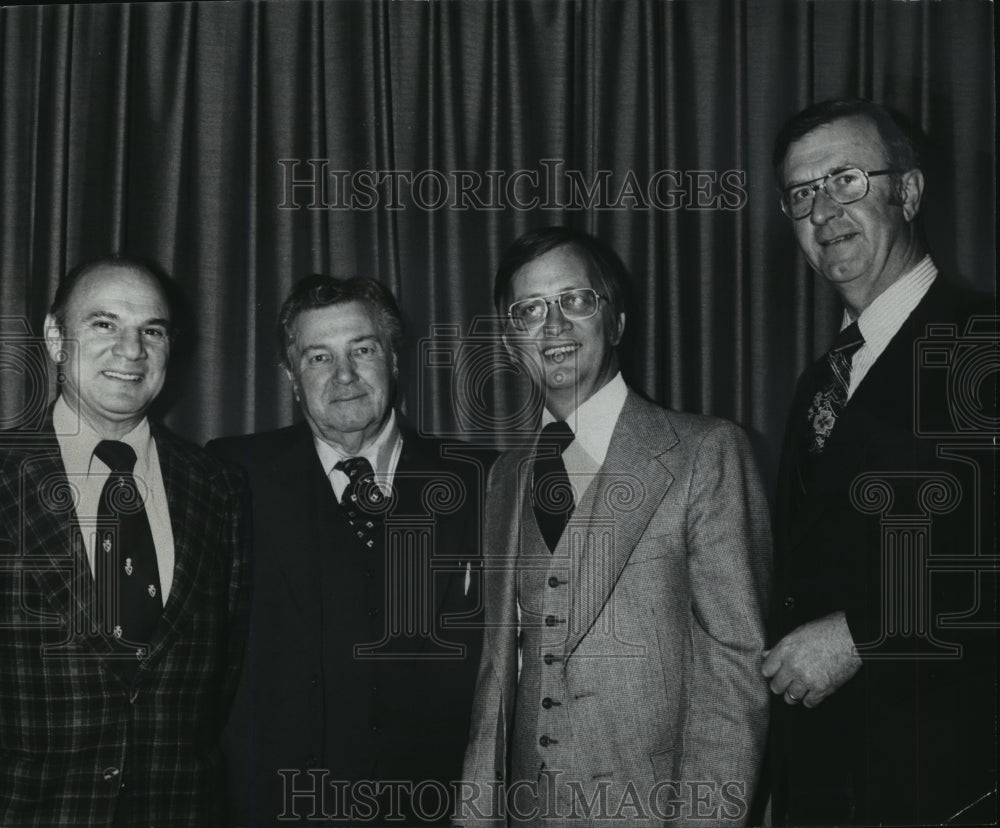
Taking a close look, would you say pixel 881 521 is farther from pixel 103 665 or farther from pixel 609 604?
pixel 103 665

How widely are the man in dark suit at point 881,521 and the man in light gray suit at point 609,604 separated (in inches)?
5.2

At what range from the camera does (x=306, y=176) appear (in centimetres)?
267

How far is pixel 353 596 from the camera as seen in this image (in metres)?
2.58

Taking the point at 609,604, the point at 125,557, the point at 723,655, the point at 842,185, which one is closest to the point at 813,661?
the point at 723,655

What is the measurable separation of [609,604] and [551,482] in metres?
0.32

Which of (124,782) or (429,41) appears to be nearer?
(124,782)

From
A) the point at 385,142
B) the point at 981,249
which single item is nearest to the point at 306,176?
the point at 385,142

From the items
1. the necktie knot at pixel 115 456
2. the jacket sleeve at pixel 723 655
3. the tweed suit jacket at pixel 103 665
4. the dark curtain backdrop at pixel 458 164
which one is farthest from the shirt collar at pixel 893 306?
the necktie knot at pixel 115 456

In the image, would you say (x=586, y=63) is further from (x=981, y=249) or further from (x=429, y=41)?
(x=981, y=249)

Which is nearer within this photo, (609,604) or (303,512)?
(609,604)

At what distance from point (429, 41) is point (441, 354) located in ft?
2.62

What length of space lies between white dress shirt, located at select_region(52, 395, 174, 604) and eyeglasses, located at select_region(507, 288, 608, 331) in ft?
3.21

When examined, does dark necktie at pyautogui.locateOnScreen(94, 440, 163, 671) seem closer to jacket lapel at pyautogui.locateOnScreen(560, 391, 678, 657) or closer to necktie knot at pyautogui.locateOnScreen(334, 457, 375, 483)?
necktie knot at pyautogui.locateOnScreen(334, 457, 375, 483)

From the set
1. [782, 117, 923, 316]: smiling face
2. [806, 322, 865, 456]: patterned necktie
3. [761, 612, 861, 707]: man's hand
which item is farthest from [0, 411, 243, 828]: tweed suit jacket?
[782, 117, 923, 316]: smiling face
